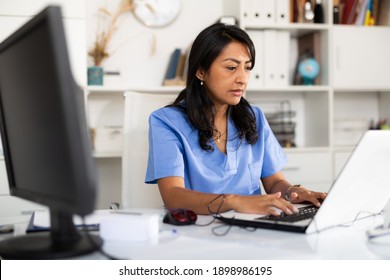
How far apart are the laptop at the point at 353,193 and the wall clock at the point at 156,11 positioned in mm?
2193

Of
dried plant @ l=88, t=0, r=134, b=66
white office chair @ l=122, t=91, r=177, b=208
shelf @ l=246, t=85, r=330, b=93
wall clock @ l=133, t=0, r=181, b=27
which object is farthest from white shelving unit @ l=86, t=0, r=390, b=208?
white office chair @ l=122, t=91, r=177, b=208

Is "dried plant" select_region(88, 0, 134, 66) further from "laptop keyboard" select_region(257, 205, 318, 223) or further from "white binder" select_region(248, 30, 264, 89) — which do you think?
"laptop keyboard" select_region(257, 205, 318, 223)

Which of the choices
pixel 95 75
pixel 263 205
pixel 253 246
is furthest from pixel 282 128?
pixel 253 246

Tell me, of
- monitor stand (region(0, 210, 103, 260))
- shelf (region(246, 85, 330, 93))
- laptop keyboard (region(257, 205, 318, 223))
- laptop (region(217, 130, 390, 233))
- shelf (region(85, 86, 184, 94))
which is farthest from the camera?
→ shelf (region(246, 85, 330, 93))

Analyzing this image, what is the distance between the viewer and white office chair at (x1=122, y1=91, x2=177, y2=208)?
1.84 meters

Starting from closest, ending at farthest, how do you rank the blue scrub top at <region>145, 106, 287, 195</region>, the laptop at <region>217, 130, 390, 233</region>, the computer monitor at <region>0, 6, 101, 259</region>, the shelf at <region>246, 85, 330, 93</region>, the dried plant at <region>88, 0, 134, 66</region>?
the computer monitor at <region>0, 6, 101, 259</region> → the laptop at <region>217, 130, 390, 233</region> → the blue scrub top at <region>145, 106, 287, 195</region> → the dried plant at <region>88, 0, 134, 66</region> → the shelf at <region>246, 85, 330, 93</region>

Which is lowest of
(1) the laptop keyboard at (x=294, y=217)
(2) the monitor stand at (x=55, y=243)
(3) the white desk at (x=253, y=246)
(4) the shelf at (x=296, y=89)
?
(1) the laptop keyboard at (x=294, y=217)

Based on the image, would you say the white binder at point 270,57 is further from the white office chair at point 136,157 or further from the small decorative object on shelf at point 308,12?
the white office chair at point 136,157

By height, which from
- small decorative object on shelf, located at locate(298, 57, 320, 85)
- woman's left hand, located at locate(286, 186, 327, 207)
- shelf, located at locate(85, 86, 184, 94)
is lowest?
woman's left hand, located at locate(286, 186, 327, 207)

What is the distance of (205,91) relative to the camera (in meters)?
1.88

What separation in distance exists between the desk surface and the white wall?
7.14 ft

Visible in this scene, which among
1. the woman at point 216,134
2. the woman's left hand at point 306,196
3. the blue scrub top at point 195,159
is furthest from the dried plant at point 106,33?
the woman's left hand at point 306,196

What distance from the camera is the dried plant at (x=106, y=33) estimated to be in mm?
3004

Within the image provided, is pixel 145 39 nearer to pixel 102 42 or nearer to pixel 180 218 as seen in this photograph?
pixel 102 42
